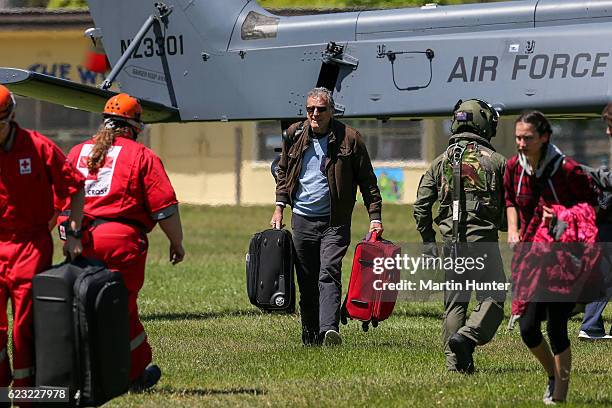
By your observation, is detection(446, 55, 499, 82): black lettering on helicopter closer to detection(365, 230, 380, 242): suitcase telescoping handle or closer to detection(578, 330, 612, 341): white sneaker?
detection(578, 330, 612, 341): white sneaker

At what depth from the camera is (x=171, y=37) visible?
15.1 metres

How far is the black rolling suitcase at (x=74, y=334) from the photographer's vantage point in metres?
6.84

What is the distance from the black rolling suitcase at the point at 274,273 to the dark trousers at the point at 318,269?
11cm

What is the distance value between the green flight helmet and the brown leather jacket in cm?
134

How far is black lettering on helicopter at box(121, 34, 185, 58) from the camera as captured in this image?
15.0 meters

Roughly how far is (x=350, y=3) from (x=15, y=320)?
12360 millimetres

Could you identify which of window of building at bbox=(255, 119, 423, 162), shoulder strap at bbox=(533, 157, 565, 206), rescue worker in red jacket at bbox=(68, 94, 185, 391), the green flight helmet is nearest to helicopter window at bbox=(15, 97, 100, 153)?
window of building at bbox=(255, 119, 423, 162)

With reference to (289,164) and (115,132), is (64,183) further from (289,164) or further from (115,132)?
(289,164)

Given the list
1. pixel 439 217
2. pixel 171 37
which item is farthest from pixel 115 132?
pixel 171 37

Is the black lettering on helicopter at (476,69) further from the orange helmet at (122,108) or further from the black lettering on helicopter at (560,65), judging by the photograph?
the orange helmet at (122,108)

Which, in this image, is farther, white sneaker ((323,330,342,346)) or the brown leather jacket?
the brown leather jacket

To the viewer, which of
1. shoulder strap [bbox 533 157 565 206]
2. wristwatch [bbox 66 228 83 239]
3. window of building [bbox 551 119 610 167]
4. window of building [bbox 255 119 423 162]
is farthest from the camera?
window of building [bbox 255 119 423 162]

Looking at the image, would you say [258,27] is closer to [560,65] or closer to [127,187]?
[560,65]

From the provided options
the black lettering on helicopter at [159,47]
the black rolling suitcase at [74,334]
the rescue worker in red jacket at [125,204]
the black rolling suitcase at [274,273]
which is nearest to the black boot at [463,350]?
the black rolling suitcase at [274,273]
